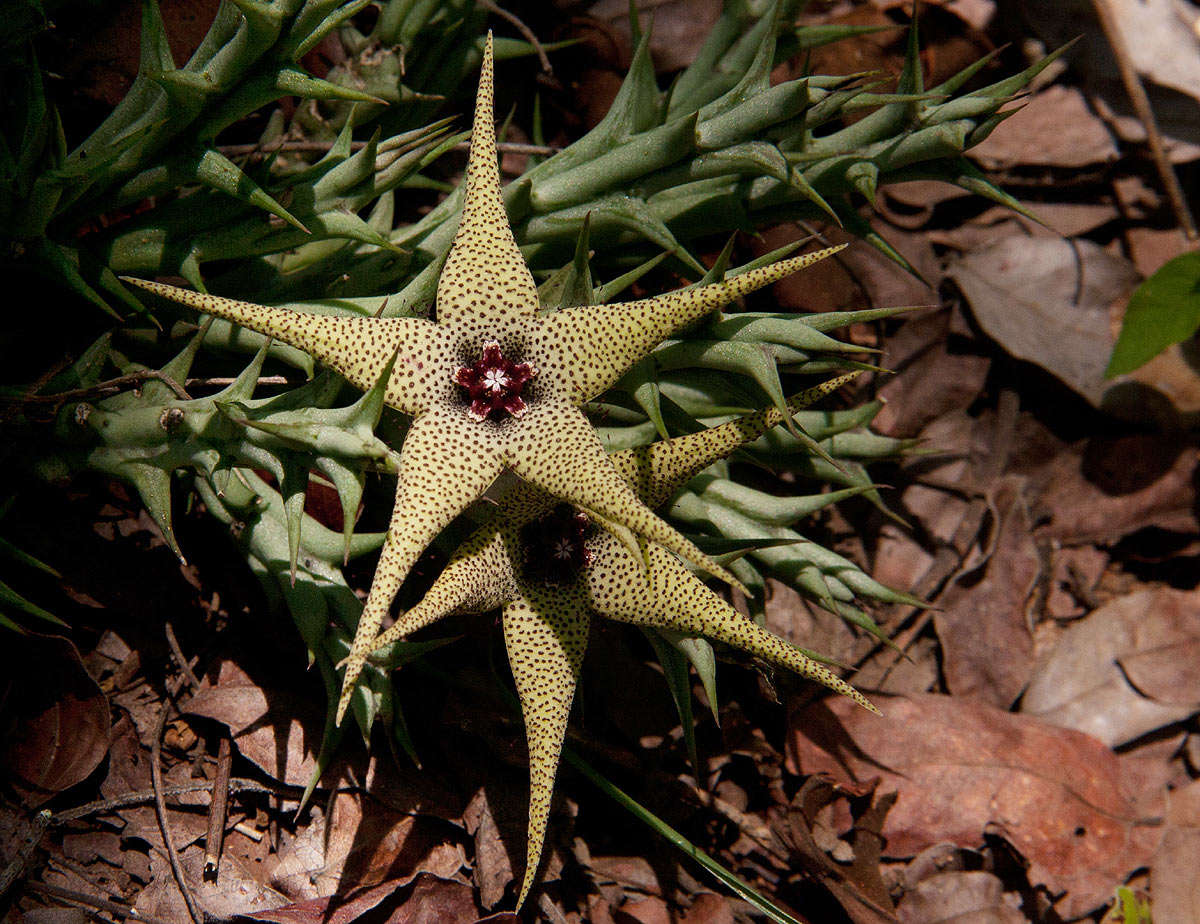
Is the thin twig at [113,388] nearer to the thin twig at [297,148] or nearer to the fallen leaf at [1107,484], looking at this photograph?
the thin twig at [297,148]

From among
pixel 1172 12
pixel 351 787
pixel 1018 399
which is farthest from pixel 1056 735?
pixel 1172 12

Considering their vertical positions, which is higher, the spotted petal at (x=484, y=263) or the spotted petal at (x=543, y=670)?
the spotted petal at (x=484, y=263)

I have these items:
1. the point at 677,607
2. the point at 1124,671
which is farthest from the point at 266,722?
the point at 1124,671

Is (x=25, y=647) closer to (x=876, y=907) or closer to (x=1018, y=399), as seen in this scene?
(x=876, y=907)

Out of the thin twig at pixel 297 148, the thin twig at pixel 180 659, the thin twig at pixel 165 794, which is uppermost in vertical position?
the thin twig at pixel 297 148

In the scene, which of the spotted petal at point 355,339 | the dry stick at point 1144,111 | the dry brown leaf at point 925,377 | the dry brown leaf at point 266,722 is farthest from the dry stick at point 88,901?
the dry stick at point 1144,111

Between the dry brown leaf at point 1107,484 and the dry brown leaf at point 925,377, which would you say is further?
the dry brown leaf at point 1107,484

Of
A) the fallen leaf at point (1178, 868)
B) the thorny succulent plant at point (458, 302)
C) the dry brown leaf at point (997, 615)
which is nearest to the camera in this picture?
the thorny succulent plant at point (458, 302)
